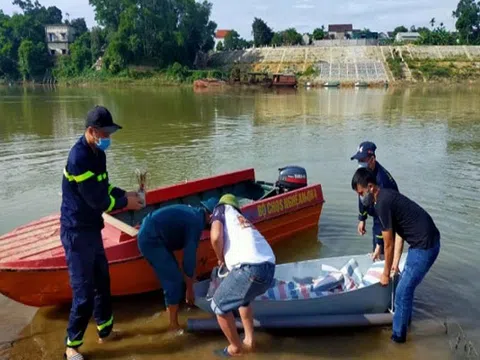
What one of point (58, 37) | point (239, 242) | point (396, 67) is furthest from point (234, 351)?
point (58, 37)

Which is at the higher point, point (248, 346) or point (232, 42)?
point (232, 42)

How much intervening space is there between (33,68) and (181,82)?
30.0 m

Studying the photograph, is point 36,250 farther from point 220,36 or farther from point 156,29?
point 220,36

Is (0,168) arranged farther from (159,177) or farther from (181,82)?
(181,82)

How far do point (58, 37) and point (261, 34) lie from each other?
3718 centimetres

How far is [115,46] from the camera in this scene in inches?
2633

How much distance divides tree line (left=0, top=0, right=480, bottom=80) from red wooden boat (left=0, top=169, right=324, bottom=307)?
63.0 m

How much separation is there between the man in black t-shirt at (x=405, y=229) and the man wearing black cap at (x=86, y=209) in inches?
93.9

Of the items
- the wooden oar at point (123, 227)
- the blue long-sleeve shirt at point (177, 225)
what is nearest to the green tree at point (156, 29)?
the wooden oar at point (123, 227)

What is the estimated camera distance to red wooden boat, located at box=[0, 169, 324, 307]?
17.9 feet

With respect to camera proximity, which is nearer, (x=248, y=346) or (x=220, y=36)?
(x=248, y=346)

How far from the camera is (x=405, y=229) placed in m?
4.71

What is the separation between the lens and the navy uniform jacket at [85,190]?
445 cm

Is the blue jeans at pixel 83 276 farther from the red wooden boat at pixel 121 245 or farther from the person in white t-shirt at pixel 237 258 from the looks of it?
the person in white t-shirt at pixel 237 258
